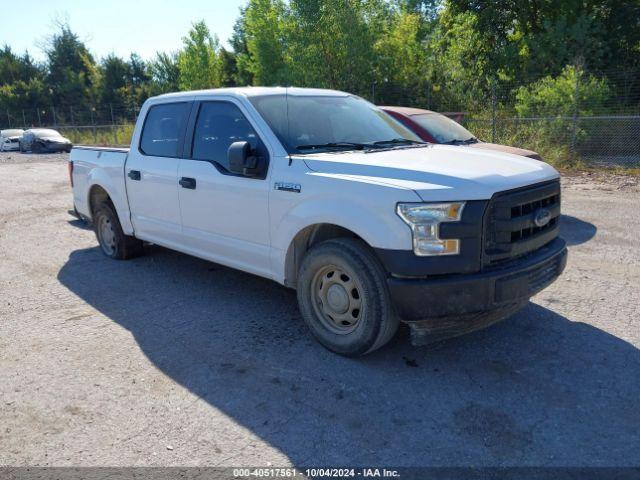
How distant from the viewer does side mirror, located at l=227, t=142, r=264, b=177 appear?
4.14m

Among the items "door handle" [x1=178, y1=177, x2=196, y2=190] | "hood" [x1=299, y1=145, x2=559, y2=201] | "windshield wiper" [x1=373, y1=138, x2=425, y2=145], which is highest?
"windshield wiper" [x1=373, y1=138, x2=425, y2=145]

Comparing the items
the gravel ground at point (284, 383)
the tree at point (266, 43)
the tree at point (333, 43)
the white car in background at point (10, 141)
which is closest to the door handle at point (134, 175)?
the gravel ground at point (284, 383)

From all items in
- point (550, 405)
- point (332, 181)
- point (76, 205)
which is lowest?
point (550, 405)

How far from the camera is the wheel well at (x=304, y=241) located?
4090 mm

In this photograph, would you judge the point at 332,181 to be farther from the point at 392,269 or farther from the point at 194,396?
the point at 194,396

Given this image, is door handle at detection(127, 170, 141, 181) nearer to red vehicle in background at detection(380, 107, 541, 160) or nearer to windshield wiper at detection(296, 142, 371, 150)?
windshield wiper at detection(296, 142, 371, 150)

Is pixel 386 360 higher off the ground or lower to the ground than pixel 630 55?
lower

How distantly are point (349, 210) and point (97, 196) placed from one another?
14.6 ft

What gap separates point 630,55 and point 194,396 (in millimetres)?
21390

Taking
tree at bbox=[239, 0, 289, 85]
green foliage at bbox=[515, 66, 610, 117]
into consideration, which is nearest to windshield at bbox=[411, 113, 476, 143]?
green foliage at bbox=[515, 66, 610, 117]

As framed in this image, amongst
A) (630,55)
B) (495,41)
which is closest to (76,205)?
(495,41)

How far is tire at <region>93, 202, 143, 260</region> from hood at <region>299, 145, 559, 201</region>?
338 cm

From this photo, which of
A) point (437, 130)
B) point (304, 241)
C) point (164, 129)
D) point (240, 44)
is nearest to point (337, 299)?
point (304, 241)

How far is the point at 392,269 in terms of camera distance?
137 inches
